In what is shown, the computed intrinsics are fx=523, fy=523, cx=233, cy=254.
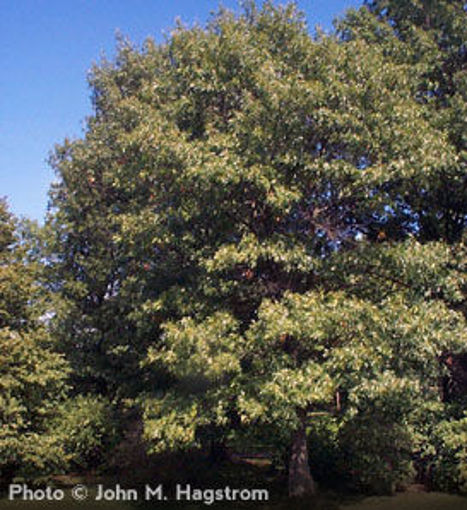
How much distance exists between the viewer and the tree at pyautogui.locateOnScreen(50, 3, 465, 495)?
497 inches

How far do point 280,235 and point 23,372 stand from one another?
8.60m

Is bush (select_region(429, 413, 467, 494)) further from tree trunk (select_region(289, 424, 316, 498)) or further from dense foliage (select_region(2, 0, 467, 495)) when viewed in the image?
tree trunk (select_region(289, 424, 316, 498))

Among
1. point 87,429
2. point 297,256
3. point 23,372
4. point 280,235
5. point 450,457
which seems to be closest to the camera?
point 297,256

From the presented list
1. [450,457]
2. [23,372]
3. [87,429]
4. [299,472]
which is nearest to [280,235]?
[299,472]

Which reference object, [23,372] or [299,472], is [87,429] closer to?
[23,372]

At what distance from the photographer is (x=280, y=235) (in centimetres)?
1400

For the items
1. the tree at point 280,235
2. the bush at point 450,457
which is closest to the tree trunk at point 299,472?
the tree at point 280,235

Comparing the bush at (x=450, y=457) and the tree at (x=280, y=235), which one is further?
the bush at (x=450, y=457)

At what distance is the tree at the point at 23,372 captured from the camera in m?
15.2

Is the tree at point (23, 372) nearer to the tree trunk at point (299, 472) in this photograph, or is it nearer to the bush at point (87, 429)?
the bush at point (87, 429)

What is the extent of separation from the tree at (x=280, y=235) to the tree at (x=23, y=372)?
310 centimetres

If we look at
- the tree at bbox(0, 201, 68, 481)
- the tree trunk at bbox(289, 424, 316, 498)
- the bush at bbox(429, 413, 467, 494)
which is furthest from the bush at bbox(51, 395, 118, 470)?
the bush at bbox(429, 413, 467, 494)

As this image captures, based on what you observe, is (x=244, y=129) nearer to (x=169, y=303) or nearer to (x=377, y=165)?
(x=377, y=165)

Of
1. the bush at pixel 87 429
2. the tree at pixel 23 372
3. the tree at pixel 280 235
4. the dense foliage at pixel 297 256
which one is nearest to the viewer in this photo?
the tree at pixel 280 235
